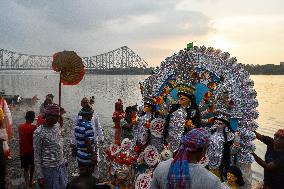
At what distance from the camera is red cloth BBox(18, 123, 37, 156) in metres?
7.45

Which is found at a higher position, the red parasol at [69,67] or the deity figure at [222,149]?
the red parasol at [69,67]

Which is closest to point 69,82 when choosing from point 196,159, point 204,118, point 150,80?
point 150,80

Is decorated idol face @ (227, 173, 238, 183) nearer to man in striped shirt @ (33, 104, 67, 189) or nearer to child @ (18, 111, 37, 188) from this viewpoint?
man in striped shirt @ (33, 104, 67, 189)

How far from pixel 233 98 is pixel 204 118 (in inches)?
24.0

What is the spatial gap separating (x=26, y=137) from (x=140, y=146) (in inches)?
86.9

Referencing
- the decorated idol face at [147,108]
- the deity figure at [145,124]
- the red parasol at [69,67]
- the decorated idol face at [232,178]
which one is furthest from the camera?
the red parasol at [69,67]

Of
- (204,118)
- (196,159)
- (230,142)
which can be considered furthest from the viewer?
(204,118)

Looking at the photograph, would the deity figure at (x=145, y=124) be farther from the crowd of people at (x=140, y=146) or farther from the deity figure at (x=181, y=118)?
the deity figure at (x=181, y=118)

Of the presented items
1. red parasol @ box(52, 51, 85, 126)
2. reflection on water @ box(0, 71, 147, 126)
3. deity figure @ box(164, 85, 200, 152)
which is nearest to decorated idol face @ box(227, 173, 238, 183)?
deity figure @ box(164, 85, 200, 152)

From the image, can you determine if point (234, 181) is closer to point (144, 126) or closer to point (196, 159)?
point (144, 126)

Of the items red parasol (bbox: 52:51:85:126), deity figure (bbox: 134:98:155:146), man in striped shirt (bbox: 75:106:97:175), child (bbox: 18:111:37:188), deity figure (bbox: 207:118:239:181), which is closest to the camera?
deity figure (bbox: 207:118:239:181)

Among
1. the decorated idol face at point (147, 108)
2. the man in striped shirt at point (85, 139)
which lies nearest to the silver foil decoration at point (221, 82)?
Answer: the decorated idol face at point (147, 108)

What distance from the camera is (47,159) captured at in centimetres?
562

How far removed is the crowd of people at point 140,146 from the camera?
3021 millimetres
